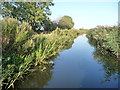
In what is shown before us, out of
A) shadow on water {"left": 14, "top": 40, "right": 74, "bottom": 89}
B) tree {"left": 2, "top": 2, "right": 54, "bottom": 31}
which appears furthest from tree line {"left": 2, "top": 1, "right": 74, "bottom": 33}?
shadow on water {"left": 14, "top": 40, "right": 74, "bottom": 89}

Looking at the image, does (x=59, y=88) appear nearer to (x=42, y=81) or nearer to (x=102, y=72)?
(x=42, y=81)

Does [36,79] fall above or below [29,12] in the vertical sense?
below

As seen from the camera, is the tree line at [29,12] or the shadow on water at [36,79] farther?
the tree line at [29,12]

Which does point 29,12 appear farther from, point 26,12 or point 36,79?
point 36,79

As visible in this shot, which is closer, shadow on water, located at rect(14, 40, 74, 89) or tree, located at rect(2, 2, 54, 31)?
shadow on water, located at rect(14, 40, 74, 89)

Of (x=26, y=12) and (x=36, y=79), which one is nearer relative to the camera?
(x=36, y=79)

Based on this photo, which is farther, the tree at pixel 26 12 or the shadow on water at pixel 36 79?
the tree at pixel 26 12

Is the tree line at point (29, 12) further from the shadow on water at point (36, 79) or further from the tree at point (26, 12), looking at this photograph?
the shadow on water at point (36, 79)

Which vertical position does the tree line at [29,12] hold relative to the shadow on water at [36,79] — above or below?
above

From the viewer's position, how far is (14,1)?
609 inches

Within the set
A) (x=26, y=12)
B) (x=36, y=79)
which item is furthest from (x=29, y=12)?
(x=36, y=79)

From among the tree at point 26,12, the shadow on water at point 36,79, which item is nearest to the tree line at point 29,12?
the tree at point 26,12

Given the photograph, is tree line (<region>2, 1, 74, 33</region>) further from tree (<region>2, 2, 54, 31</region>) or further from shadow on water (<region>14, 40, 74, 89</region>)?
shadow on water (<region>14, 40, 74, 89</region>)

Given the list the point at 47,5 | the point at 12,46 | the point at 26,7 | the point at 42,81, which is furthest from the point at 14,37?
the point at 47,5
